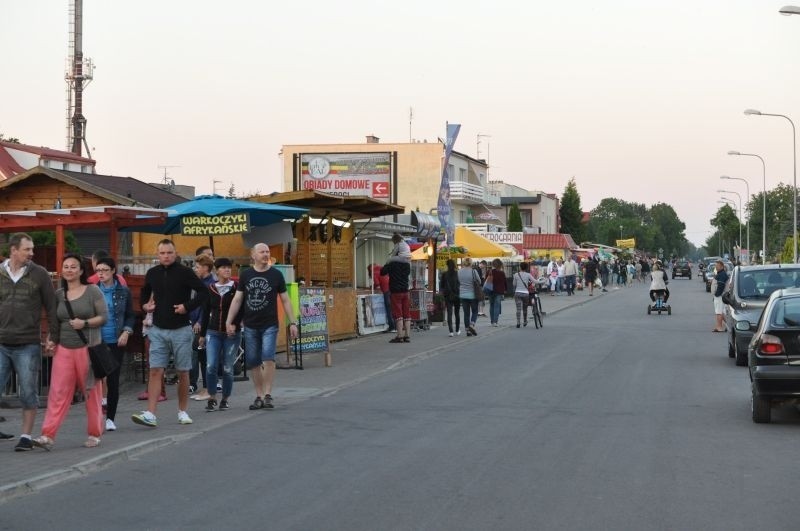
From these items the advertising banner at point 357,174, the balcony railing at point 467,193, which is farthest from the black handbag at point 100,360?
the balcony railing at point 467,193

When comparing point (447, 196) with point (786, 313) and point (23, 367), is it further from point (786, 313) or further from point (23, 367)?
point (23, 367)

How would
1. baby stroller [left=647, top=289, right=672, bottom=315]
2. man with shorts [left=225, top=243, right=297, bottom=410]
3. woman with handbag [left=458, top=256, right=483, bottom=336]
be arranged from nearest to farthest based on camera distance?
man with shorts [left=225, top=243, right=297, bottom=410], woman with handbag [left=458, top=256, right=483, bottom=336], baby stroller [left=647, top=289, right=672, bottom=315]

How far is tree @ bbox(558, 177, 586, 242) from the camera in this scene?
5177 inches

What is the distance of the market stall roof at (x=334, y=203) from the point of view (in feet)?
69.8

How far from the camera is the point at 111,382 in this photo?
36.1ft

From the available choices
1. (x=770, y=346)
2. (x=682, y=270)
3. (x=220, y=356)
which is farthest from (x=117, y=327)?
(x=682, y=270)

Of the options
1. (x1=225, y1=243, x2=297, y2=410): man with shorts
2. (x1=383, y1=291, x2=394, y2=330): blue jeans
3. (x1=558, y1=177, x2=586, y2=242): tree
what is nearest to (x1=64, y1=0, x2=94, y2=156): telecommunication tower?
(x1=383, y1=291, x2=394, y2=330): blue jeans

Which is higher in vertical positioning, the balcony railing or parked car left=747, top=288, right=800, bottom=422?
the balcony railing

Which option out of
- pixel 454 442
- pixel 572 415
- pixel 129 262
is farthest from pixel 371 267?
pixel 454 442

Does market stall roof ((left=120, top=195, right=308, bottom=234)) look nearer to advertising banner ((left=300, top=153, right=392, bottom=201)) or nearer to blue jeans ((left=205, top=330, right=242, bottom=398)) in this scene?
blue jeans ((left=205, top=330, right=242, bottom=398))

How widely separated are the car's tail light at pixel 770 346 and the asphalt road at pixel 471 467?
2.45 feet

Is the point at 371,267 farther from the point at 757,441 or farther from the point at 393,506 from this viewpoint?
the point at 393,506

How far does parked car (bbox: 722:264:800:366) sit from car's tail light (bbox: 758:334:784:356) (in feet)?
20.1

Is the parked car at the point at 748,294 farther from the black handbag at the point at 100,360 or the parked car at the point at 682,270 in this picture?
the parked car at the point at 682,270
